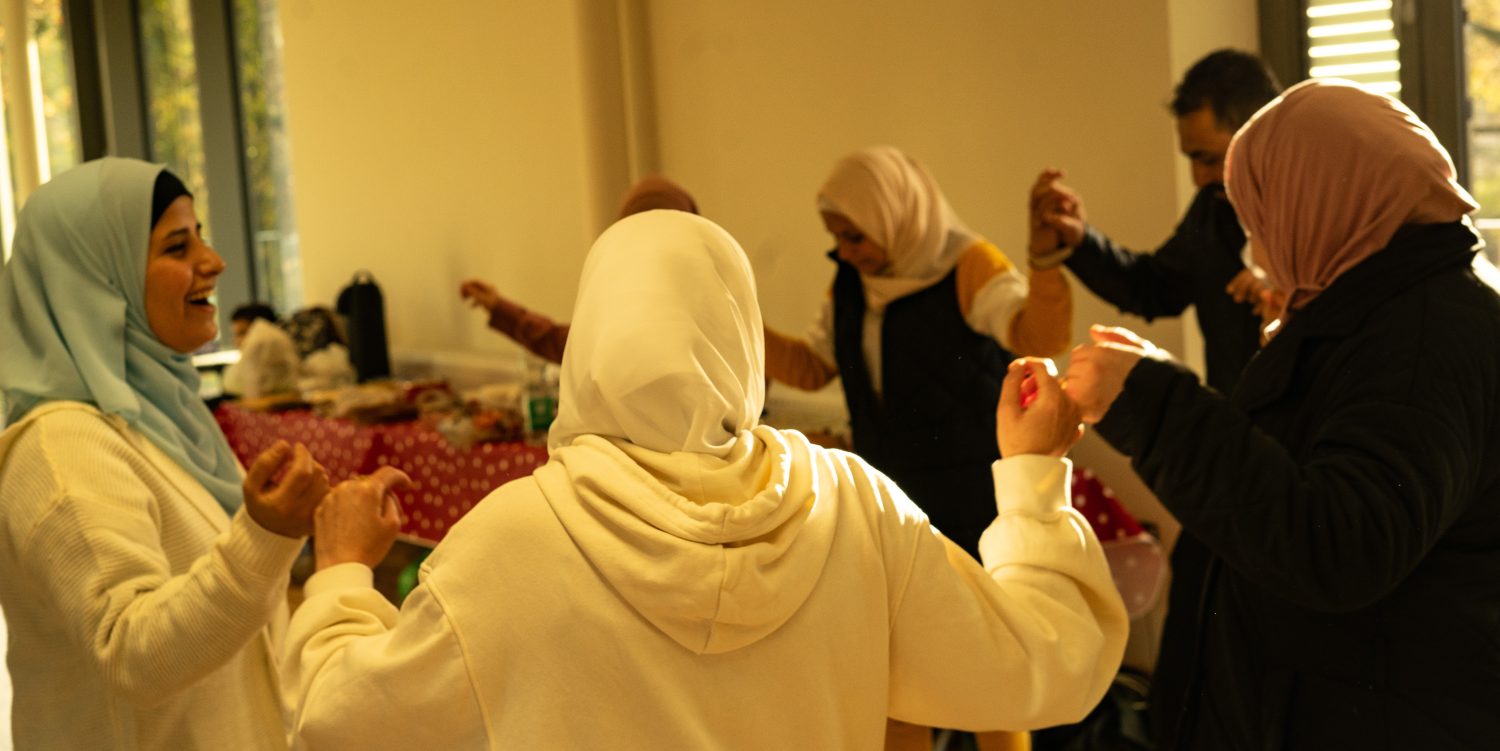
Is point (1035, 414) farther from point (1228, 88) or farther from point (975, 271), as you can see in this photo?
point (1228, 88)

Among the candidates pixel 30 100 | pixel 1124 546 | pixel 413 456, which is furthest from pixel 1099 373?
pixel 30 100

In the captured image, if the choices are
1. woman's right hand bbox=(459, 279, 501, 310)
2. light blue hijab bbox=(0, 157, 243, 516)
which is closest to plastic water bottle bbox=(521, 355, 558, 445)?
woman's right hand bbox=(459, 279, 501, 310)

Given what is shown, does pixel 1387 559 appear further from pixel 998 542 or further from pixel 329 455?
pixel 329 455

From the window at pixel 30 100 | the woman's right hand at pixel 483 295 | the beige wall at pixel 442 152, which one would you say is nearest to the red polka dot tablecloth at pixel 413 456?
the woman's right hand at pixel 483 295

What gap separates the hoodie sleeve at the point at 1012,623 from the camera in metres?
1.24

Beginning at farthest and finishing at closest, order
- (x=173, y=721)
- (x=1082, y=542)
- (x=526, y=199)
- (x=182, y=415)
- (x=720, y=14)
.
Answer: (x=526, y=199) < (x=720, y=14) < (x=182, y=415) < (x=173, y=721) < (x=1082, y=542)

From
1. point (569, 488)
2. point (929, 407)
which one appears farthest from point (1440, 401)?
point (929, 407)

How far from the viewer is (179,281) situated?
1.85m

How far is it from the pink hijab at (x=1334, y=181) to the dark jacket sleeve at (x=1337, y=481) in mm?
164

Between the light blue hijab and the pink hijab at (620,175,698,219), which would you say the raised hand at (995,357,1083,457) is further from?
the pink hijab at (620,175,698,219)

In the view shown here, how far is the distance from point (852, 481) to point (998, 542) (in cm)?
16

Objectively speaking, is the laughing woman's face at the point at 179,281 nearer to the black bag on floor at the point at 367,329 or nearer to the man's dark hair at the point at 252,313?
the black bag on floor at the point at 367,329

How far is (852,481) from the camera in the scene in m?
1.27

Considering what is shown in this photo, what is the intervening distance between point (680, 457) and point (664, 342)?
10 centimetres
